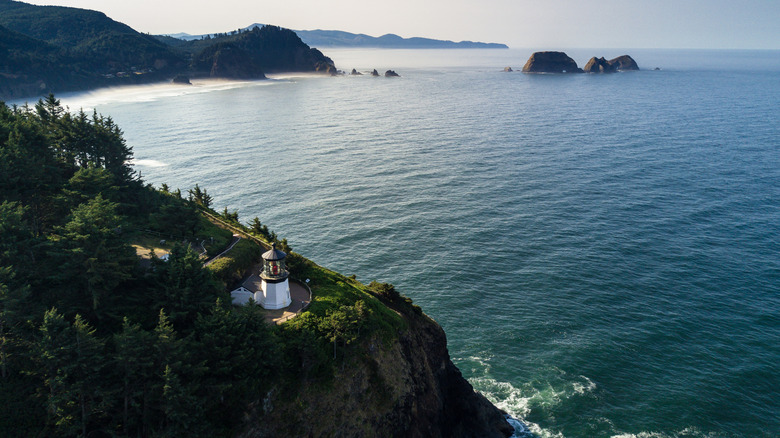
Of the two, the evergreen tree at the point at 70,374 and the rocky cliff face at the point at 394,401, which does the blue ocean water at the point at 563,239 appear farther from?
the evergreen tree at the point at 70,374

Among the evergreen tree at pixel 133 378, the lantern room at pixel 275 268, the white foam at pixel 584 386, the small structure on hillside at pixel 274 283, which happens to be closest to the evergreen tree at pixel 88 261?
the evergreen tree at pixel 133 378

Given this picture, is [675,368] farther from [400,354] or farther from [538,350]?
[400,354]

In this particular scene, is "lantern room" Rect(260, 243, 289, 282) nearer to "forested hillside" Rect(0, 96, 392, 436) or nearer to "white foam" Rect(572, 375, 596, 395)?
"forested hillside" Rect(0, 96, 392, 436)

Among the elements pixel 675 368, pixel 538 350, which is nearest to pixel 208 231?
pixel 538 350

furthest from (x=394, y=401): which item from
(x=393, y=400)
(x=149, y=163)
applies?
(x=149, y=163)

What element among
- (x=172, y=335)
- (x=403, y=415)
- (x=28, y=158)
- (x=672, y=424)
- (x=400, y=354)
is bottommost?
(x=672, y=424)

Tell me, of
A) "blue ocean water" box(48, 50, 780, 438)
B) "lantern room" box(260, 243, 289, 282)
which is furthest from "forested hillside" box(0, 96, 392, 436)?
"blue ocean water" box(48, 50, 780, 438)
